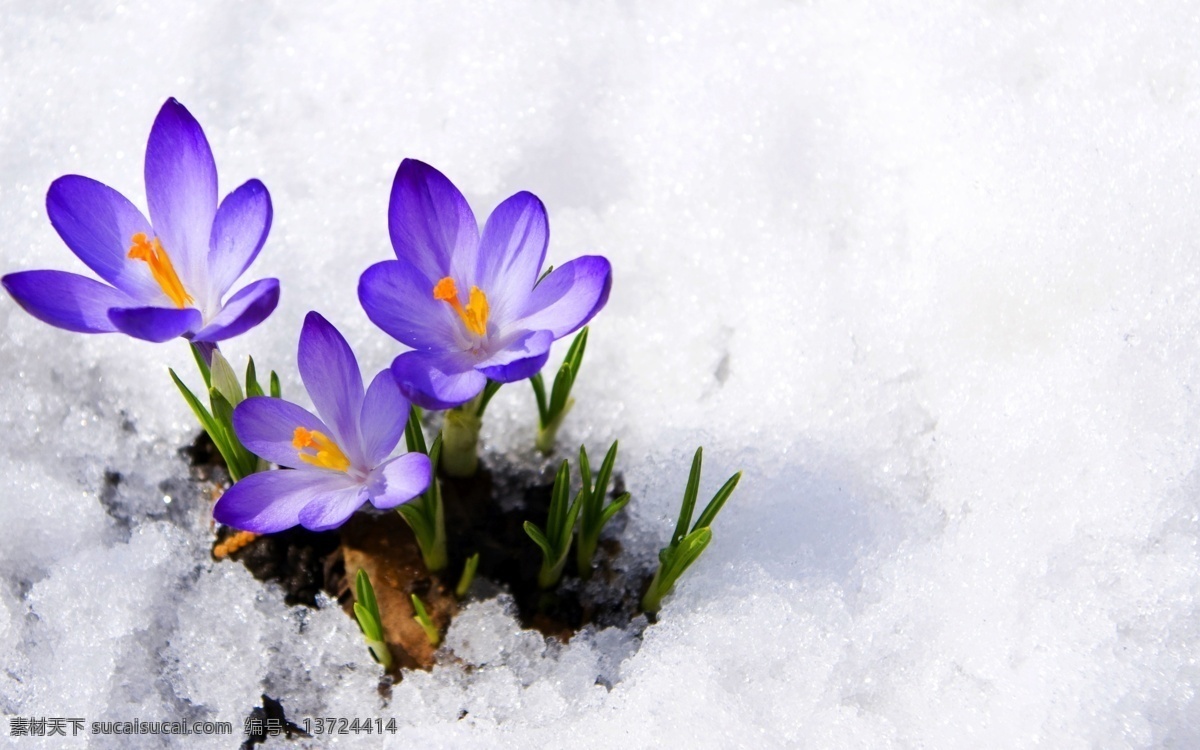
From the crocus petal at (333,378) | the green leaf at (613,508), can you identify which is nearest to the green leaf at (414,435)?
the crocus petal at (333,378)

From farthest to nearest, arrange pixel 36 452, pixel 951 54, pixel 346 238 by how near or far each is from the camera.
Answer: pixel 951 54 < pixel 346 238 < pixel 36 452

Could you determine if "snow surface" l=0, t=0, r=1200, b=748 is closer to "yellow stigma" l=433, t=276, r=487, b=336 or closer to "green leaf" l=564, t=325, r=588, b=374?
"green leaf" l=564, t=325, r=588, b=374

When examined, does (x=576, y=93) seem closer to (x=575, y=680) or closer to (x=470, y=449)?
(x=470, y=449)

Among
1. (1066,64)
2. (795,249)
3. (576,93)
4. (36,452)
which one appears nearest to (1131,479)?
(795,249)

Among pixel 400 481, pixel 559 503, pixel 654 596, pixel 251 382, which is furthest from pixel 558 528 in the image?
pixel 251 382

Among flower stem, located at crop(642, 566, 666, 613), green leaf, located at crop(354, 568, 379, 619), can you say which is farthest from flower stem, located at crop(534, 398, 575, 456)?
green leaf, located at crop(354, 568, 379, 619)

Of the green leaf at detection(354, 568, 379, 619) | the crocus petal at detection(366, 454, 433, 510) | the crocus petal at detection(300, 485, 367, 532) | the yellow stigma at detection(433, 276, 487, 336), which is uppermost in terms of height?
the yellow stigma at detection(433, 276, 487, 336)

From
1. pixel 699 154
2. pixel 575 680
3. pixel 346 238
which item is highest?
pixel 699 154
